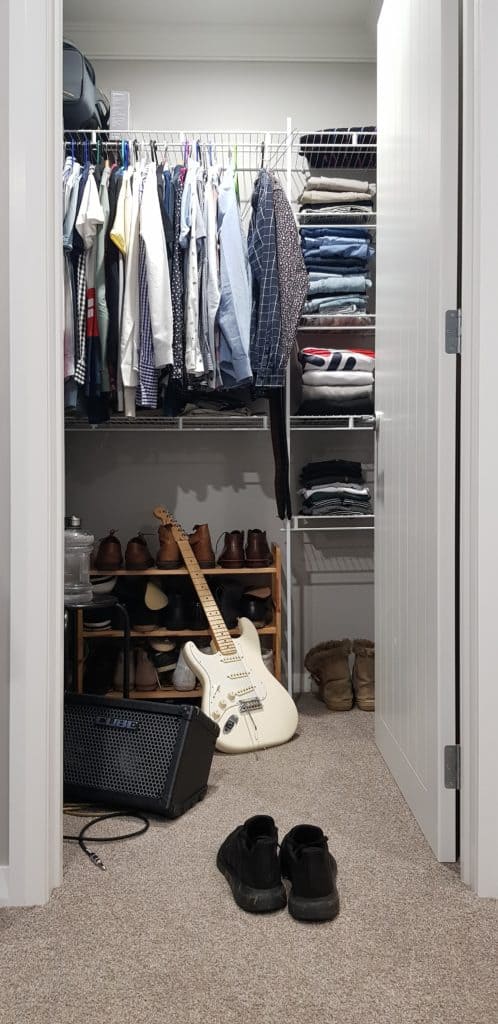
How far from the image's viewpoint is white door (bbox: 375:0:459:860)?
5.58 ft

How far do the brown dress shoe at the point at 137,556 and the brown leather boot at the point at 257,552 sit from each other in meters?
0.38

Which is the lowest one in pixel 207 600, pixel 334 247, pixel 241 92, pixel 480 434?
pixel 207 600

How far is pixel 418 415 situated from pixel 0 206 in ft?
3.31

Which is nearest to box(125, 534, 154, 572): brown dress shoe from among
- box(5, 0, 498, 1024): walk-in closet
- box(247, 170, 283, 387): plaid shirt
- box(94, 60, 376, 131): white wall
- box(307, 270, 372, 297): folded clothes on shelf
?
box(5, 0, 498, 1024): walk-in closet

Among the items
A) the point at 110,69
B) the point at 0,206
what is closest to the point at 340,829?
the point at 0,206

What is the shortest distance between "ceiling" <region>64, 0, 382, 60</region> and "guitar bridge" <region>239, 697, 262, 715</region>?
2.51 metres

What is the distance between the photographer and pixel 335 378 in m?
3.02

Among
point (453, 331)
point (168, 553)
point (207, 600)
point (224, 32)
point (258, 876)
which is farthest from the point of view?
point (224, 32)

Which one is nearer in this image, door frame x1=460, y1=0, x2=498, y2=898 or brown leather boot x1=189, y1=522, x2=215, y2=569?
door frame x1=460, y1=0, x2=498, y2=898

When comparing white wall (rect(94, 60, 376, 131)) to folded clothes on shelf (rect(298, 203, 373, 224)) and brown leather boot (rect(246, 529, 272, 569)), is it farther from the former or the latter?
brown leather boot (rect(246, 529, 272, 569))

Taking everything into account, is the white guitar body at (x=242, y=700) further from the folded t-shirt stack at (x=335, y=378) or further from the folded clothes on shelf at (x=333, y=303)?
the folded clothes on shelf at (x=333, y=303)

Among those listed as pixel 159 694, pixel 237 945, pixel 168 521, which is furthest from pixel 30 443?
pixel 159 694

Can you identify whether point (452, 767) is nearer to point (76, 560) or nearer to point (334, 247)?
point (76, 560)

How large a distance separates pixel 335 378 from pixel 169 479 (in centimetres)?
80
